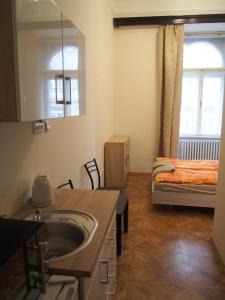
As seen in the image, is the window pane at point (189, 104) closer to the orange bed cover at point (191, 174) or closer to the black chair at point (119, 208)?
the orange bed cover at point (191, 174)

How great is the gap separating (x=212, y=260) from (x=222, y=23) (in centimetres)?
438

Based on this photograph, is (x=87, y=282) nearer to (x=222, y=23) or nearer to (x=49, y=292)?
(x=49, y=292)

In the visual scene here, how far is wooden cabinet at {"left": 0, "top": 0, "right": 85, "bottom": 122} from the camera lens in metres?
0.99

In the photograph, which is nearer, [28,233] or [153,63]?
[28,233]

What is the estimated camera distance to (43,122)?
1.93m

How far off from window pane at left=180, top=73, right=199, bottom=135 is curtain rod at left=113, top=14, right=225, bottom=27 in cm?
107

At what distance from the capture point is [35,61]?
1141mm


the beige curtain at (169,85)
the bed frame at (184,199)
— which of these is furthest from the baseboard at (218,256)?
the beige curtain at (169,85)

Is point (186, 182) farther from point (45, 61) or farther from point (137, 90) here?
point (45, 61)

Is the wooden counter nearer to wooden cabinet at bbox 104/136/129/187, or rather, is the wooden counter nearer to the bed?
the bed

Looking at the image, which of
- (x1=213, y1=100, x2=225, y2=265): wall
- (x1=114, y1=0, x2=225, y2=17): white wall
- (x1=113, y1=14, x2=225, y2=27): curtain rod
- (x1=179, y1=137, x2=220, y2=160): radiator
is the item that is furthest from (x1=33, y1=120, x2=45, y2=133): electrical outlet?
(x1=179, y1=137, x2=220, y2=160): radiator

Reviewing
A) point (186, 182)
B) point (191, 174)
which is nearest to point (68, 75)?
point (186, 182)

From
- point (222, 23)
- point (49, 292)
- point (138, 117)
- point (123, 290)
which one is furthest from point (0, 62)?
point (222, 23)

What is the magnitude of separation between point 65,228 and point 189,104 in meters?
4.84
